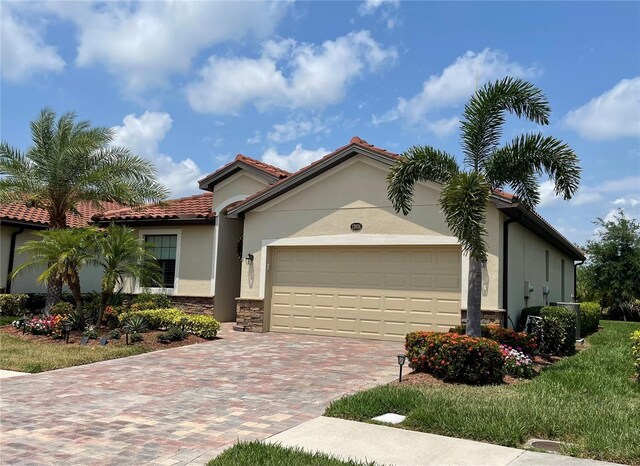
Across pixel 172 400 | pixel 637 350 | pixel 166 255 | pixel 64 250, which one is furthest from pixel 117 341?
pixel 637 350

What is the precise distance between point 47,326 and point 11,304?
5.26 meters

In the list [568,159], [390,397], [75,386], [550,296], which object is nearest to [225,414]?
[390,397]

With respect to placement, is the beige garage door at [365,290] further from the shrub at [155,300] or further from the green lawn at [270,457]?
the green lawn at [270,457]

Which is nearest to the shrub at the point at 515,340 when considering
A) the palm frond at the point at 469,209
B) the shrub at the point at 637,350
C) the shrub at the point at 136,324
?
the shrub at the point at 637,350

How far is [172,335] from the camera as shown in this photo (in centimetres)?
1301

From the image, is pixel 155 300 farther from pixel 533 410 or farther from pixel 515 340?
pixel 533 410

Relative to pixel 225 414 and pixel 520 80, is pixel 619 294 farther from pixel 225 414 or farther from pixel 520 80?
pixel 225 414

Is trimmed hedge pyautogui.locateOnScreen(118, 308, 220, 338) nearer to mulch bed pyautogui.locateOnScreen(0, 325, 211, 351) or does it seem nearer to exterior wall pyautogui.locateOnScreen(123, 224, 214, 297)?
mulch bed pyautogui.locateOnScreen(0, 325, 211, 351)

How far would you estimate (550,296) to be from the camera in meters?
19.7

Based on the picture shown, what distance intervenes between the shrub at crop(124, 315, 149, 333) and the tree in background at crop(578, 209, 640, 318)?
Result: 25.2 metres

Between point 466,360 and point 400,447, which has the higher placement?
point 466,360

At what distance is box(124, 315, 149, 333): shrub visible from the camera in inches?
512

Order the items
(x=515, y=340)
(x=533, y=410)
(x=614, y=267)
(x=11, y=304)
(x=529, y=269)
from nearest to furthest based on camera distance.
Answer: (x=533, y=410), (x=515, y=340), (x=529, y=269), (x=11, y=304), (x=614, y=267)

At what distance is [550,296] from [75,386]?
1662 cm
